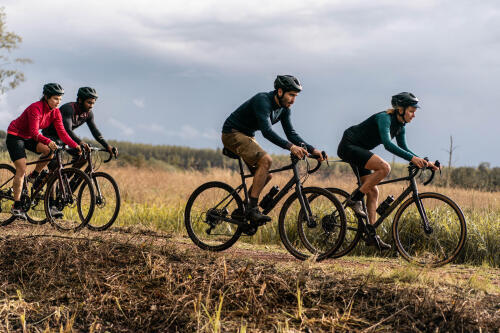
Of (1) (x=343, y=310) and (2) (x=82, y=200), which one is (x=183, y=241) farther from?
(1) (x=343, y=310)

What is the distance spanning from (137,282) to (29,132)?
465 cm

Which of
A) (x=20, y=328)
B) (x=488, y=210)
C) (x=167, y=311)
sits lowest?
(x=20, y=328)

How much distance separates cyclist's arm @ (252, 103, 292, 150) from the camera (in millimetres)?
6125

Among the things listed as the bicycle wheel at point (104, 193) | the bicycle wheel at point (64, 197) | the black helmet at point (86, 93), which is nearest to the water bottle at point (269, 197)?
the bicycle wheel at point (104, 193)

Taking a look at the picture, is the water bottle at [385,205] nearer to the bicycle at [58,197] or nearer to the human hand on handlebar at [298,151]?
the human hand on handlebar at [298,151]

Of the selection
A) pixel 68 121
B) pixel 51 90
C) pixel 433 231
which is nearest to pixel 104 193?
pixel 68 121

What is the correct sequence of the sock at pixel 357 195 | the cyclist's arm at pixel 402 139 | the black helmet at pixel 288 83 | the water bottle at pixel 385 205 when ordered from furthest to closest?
the cyclist's arm at pixel 402 139
the water bottle at pixel 385 205
the sock at pixel 357 195
the black helmet at pixel 288 83

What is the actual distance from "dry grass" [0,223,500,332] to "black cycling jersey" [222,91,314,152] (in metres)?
1.54

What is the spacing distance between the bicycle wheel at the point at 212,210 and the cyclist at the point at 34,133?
2.49 m

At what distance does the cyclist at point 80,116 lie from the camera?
8.84m

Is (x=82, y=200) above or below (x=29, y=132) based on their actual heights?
below

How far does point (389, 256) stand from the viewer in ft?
28.0

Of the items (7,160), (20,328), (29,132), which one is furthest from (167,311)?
(7,160)

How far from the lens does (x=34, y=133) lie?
27.8ft
